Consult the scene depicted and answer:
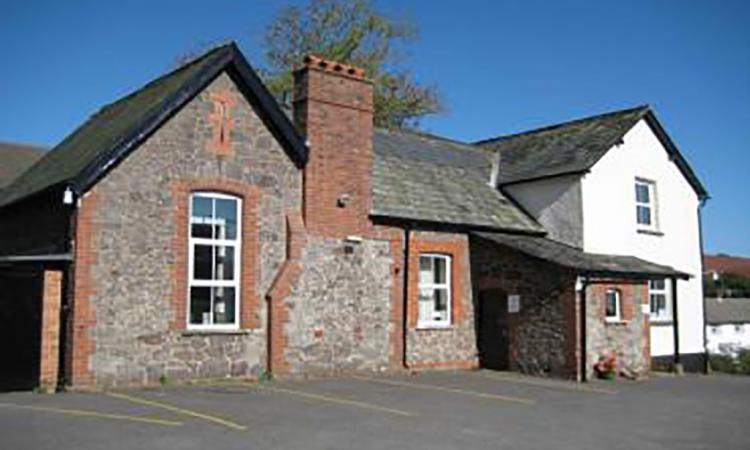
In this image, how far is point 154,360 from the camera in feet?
52.5

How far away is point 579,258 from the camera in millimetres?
20891

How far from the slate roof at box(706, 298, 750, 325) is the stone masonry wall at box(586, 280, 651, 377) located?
37.6 meters

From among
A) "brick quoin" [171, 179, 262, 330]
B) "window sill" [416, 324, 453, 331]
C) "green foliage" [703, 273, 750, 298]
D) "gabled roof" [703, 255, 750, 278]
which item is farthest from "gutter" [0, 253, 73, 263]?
"gabled roof" [703, 255, 750, 278]

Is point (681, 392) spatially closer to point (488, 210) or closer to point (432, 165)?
point (488, 210)

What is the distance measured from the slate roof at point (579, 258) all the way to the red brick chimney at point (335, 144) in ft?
13.6

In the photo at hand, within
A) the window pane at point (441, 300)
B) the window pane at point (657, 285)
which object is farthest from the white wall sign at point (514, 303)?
the window pane at point (657, 285)

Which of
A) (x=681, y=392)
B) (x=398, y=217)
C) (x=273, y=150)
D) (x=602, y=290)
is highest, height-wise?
(x=273, y=150)

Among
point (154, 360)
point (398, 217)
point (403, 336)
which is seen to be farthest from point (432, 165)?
point (154, 360)

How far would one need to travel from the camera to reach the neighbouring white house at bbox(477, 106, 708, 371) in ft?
77.5

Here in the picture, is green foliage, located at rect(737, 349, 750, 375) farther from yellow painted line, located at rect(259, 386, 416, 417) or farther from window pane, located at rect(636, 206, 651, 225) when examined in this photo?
yellow painted line, located at rect(259, 386, 416, 417)

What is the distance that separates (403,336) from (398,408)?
658 centimetres

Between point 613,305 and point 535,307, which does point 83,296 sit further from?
point 613,305

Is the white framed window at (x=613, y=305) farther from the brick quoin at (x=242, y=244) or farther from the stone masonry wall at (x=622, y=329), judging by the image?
the brick quoin at (x=242, y=244)

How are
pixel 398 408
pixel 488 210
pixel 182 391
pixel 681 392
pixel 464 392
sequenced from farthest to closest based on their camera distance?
pixel 488 210 → pixel 681 392 → pixel 464 392 → pixel 182 391 → pixel 398 408
